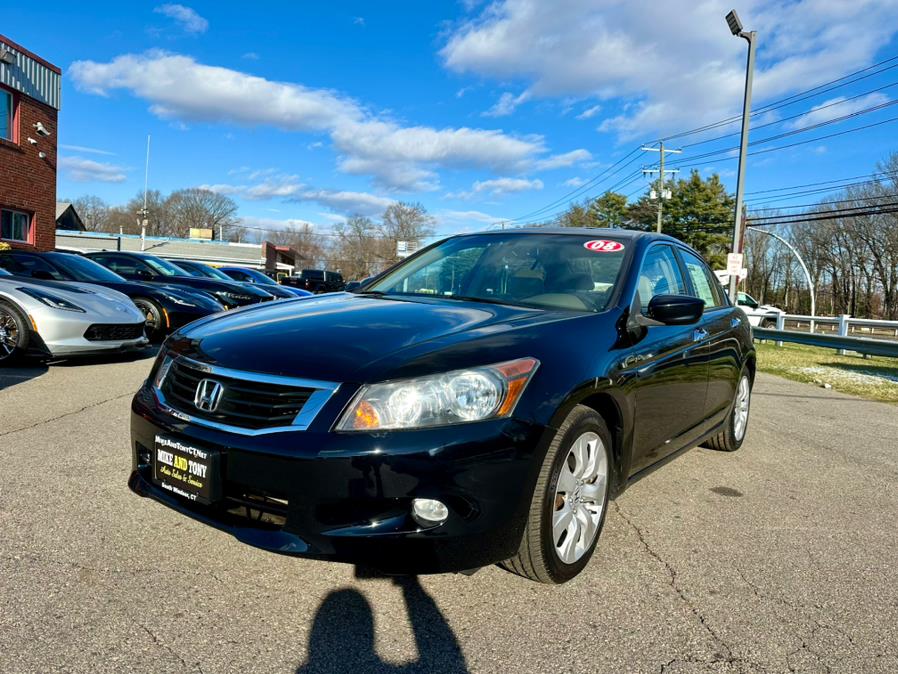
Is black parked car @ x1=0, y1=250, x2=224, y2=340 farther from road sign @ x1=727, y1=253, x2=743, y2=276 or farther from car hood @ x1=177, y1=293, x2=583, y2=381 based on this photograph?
road sign @ x1=727, y1=253, x2=743, y2=276

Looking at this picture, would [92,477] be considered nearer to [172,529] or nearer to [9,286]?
[172,529]

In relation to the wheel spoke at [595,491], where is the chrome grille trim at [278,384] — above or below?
above

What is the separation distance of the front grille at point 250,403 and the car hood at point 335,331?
0.06m

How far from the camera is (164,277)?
12242 mm

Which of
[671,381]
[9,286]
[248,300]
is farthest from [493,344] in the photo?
[248,300]

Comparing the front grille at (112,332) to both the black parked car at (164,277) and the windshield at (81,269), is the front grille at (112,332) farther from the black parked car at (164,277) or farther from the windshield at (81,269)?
the black parked car at (164,277)

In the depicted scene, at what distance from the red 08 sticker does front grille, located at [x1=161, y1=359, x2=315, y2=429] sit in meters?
2.00

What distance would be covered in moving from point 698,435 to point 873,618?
5.24ft

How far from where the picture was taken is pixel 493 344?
7.99 ft

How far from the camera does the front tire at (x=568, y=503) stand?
2.39 meters

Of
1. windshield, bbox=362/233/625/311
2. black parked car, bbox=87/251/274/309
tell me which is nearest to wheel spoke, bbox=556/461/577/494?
windshield, bbox=362/233/625/311

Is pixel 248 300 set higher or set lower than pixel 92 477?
higher

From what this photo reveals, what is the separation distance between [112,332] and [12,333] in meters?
0.94

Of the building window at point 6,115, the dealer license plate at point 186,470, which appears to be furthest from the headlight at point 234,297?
the dealer license plate at point 186,470
